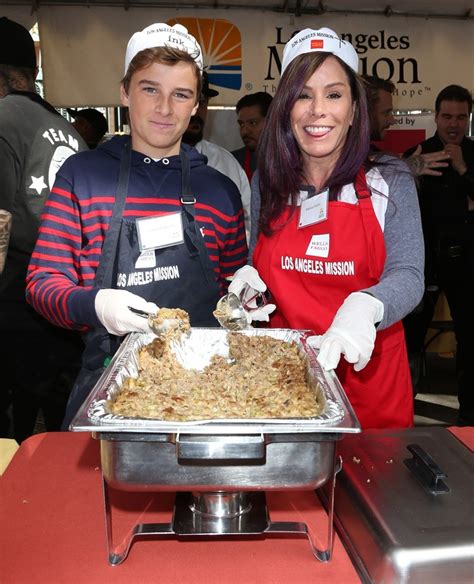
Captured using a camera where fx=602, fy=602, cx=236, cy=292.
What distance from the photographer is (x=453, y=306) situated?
11.4 feet

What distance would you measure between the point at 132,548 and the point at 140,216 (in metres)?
0.91

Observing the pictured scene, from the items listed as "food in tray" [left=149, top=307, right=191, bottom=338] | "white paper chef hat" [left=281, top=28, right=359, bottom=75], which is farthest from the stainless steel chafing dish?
"white paper chef hat" [left=281, top=28, right=359, bottom=75]

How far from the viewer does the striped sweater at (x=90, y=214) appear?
150cm

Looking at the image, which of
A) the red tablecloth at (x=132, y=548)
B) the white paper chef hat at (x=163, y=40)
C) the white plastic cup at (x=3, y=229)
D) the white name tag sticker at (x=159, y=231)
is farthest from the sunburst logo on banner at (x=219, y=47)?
the red tablecloth at (x=132, y=548)

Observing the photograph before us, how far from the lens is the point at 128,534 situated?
3.25 ft

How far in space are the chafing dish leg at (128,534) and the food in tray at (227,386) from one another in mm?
145

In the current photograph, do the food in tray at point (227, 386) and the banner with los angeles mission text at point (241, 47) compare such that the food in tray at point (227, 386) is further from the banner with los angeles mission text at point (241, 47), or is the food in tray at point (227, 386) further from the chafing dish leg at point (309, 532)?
the banner with los angeles mission text at point (241, 47)

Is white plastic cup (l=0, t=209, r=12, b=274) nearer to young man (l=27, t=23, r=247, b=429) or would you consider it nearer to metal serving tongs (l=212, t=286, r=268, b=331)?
young man (l=27, t=23, r=247, b=429)

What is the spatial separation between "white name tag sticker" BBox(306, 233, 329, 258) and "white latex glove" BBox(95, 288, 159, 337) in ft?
1.60

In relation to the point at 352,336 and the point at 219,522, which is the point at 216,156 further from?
the point at 219,522

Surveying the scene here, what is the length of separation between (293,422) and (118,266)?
34.5 inches

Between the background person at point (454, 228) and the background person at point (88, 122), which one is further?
the background person at point (88, 122)

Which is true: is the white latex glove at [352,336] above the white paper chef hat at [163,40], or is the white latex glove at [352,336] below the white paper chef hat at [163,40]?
below

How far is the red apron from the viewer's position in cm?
159
